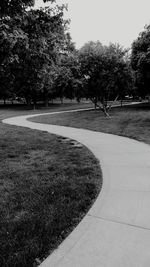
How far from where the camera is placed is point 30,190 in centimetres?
459

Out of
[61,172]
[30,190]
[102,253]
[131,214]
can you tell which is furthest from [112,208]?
[61,172]

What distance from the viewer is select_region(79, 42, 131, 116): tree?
1595 centimetres

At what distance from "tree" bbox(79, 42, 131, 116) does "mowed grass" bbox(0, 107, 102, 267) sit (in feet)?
31.5

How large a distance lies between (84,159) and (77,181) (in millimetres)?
1784

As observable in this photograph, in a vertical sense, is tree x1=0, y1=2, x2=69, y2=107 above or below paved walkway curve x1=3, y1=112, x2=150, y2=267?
above

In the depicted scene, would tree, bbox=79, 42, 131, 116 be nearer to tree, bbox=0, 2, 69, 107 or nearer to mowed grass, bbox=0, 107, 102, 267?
tree, bbox=0, 2, 69, 107

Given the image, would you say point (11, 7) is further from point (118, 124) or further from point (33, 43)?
point (118, 124)

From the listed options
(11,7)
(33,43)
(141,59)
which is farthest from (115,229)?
(141,59)

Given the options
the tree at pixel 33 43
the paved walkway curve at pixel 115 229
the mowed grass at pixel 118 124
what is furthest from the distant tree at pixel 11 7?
the mowed grass at pixel 118 124

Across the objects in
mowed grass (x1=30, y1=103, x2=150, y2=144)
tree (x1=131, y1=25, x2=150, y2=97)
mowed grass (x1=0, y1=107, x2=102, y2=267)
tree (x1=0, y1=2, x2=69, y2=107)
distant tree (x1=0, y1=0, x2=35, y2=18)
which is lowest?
mowed grass (x1=0, y1=107, x2=102, y2=267)

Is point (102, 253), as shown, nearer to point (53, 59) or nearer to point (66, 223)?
point (66, 223)

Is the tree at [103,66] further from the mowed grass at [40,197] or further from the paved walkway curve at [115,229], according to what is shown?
the paved walkway curve at [115,229]

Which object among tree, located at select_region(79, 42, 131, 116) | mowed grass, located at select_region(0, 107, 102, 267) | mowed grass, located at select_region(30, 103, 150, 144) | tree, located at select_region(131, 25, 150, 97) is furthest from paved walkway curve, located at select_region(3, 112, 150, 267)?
tree, located at select_region(131, 25, 150, 97)

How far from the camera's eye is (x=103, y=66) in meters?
16.1
